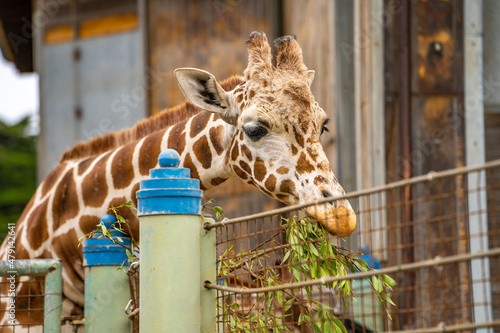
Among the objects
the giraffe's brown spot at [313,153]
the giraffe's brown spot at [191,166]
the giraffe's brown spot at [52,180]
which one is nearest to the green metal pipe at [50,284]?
the giraffe's brown spot at [191,166]

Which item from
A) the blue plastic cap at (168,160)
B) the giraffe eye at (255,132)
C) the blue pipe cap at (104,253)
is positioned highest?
the giraffe eye at (255,132)

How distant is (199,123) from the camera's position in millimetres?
4801

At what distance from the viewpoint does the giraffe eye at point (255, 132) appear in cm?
420

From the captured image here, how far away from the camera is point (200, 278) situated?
3.10 metres

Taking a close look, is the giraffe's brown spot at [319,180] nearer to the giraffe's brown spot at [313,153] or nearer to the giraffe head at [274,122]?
the giraffe head at [274,122]

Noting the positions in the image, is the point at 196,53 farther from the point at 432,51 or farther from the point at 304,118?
the point at 304,118

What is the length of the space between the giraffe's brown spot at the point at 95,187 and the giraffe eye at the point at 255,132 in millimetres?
1246

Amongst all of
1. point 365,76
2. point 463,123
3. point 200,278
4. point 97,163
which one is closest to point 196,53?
point 365,76

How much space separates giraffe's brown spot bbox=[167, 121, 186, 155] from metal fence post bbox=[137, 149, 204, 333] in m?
1.61

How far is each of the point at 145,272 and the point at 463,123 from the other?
177 inches

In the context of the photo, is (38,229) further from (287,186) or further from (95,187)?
(287,186)

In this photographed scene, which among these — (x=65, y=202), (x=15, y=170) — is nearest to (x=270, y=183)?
(x=65, y=202)

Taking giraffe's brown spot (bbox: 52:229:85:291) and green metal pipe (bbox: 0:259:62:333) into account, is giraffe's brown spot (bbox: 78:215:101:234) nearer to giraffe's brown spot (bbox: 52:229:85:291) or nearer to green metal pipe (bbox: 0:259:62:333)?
giraffe's brown spot (bbox: 52:229:85:291)

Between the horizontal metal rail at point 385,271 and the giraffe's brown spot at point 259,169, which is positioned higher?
the giraffe's brown spot at point 259,169
